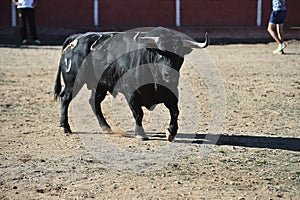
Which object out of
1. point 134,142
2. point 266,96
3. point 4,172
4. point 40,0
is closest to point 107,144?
point 134,142

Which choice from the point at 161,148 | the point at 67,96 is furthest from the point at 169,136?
the point at 67,96

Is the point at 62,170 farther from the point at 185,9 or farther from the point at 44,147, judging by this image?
the point at 185,9

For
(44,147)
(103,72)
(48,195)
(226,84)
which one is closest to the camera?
(48,195)

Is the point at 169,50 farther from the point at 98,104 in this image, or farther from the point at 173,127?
the point at 98,104

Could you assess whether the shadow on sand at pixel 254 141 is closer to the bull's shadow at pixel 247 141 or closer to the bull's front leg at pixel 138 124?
the bull's shadow at pixel 247 141

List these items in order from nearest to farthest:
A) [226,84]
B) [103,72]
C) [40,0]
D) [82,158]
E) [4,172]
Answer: [4,172] < [82,158] < [103,72] < [226,84] < [40,0]

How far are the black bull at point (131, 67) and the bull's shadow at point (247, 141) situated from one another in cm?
27

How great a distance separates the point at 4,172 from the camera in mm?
5309

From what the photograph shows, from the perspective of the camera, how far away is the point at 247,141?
637 cm

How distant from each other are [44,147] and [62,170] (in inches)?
33.9

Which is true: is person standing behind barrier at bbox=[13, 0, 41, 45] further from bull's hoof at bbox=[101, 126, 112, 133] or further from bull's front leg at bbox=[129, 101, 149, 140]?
bull's front leg at bbox=[129, 101, 149, 140]

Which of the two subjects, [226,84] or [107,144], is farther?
[226,84]

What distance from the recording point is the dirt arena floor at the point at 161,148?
489 centimetres

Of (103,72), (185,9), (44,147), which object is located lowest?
(185,9)
